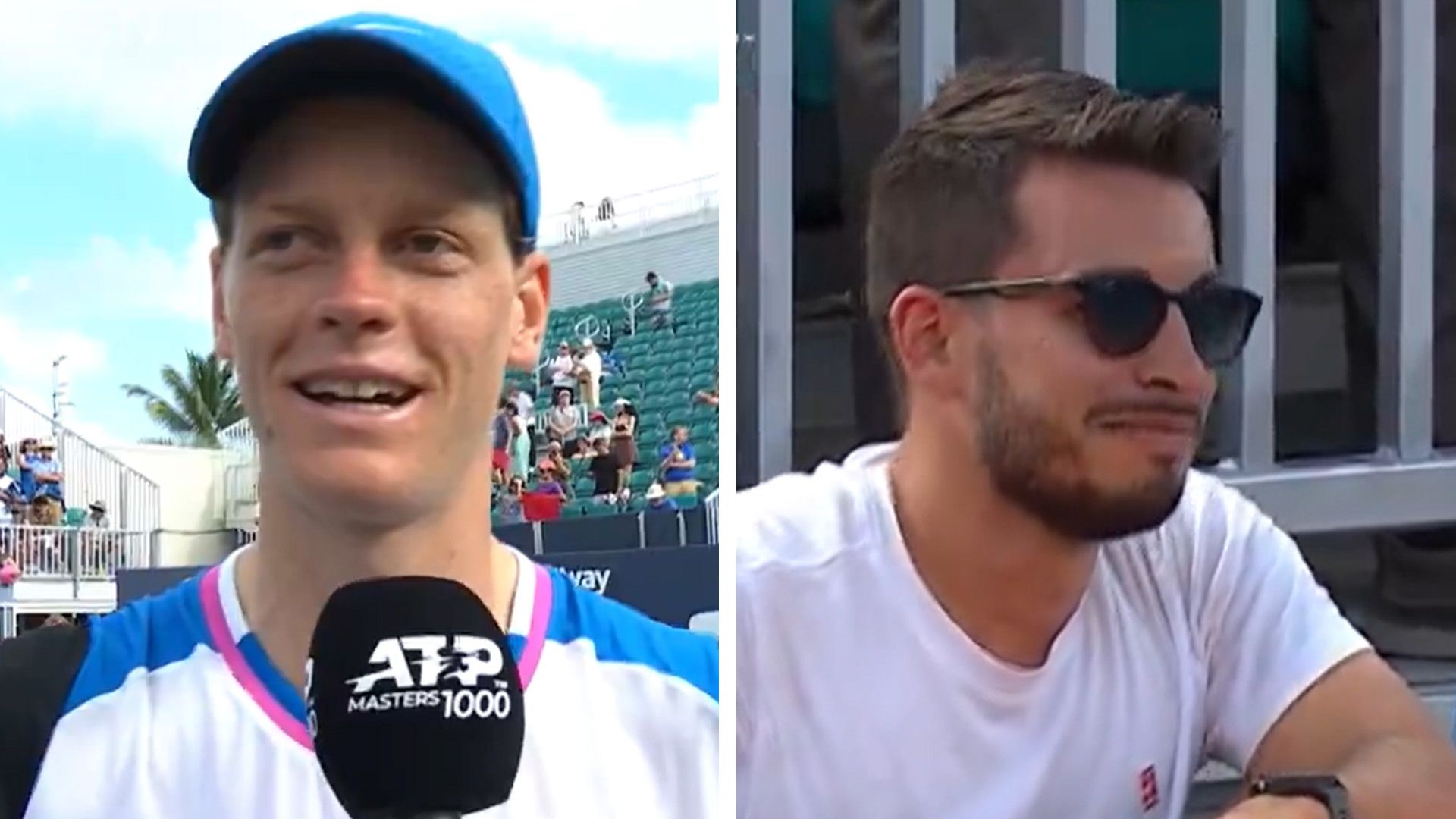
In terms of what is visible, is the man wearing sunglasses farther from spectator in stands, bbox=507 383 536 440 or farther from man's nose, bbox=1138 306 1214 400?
spectator in stands, bbox=507 383 536 440

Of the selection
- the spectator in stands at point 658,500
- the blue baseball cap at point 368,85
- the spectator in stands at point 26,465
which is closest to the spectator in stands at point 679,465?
the spectator in stands at point 658,500

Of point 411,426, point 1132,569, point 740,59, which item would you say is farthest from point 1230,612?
point 411,426

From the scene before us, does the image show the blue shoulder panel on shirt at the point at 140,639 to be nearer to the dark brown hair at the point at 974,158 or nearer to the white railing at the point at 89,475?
the white railing at the point at 89,475

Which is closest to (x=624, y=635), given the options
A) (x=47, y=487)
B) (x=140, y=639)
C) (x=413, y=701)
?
(x=413, y=701)

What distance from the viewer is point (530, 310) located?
1.68 m

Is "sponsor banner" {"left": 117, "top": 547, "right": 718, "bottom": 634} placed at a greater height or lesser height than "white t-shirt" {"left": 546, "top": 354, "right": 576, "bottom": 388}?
lesser

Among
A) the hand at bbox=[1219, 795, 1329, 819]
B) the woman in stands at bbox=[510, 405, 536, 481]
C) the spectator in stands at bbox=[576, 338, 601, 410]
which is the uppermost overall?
the spectator in stands at bbox=[576, 338, 601, 410]

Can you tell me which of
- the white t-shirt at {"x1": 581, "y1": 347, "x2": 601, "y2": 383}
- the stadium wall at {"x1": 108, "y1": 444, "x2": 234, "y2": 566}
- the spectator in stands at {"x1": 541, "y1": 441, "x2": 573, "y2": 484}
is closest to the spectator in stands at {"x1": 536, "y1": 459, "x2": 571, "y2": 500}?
the spectator in stands at {"x1": 541, "y1": 441, "x2": 573, "y2": 484}

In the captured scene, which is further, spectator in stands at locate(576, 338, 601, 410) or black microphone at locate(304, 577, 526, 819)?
spectator in stands at locate(576, 338, 601, 410)

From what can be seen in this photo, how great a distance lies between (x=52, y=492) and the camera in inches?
63.9

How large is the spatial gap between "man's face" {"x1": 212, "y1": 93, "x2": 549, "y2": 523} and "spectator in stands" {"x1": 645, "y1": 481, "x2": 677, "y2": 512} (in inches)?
7.1

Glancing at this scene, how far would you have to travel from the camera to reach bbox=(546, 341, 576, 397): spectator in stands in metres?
1.67

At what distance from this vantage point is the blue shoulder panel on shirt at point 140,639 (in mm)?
A: 1638

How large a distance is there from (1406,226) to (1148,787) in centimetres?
66
